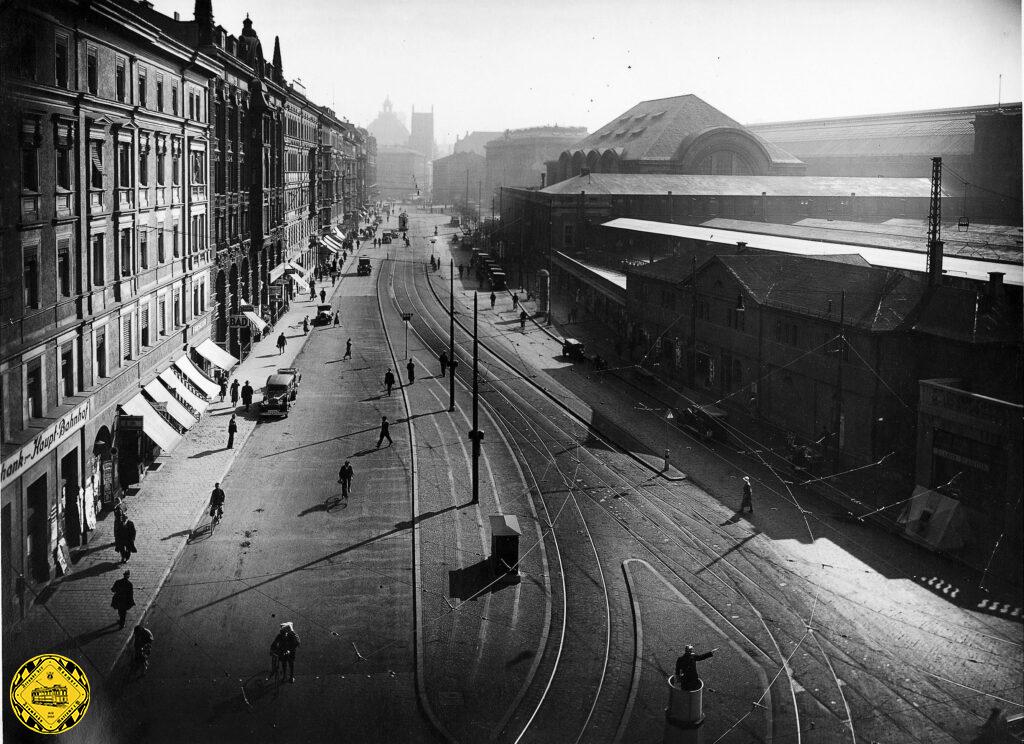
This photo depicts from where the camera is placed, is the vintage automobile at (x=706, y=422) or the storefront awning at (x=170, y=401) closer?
the storefront awning at (x=170, y=401)

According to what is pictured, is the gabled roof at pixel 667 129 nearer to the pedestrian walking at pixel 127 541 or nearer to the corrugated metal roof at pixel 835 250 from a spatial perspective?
the corrugated metal roof at pixel 835 250

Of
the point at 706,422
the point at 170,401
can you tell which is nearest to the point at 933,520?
the point at 706,422

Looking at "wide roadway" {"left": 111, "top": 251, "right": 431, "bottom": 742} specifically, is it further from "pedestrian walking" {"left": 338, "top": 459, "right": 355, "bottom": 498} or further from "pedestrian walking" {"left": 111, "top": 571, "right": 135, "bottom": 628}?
"pedestrian walking" {"left": 111, "top": 571, "right": 135, "bottom": 628}

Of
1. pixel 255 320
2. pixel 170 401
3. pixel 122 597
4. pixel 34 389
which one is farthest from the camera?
pixel 255 320

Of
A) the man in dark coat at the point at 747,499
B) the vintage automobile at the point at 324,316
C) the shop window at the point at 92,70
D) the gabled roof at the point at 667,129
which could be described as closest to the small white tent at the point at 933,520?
the man in dark coat at the point at 747,499

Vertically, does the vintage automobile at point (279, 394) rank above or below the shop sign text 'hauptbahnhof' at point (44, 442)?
below

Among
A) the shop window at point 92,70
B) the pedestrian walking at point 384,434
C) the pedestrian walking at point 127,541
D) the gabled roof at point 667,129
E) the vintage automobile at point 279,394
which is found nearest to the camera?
the pedestrian walking at point 127,541

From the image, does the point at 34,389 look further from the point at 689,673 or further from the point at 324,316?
the point at 324,316
